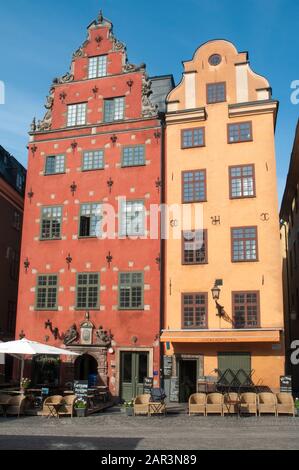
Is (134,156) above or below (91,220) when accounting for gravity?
above

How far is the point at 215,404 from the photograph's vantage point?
19.8 meters

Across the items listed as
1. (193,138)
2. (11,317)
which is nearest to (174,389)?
(193,138)

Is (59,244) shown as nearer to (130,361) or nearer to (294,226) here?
(130,361)

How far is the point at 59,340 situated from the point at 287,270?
→ 2186 centimetres

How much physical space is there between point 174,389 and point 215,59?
671 inches

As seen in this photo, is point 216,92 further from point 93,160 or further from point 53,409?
point 53,409

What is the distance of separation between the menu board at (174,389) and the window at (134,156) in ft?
36.1

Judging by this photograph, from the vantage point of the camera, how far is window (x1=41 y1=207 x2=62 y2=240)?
26.9m

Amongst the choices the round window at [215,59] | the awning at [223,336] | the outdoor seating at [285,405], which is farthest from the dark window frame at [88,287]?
the round window at [215,59]

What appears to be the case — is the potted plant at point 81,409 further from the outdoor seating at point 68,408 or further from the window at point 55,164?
the window at point 55,164

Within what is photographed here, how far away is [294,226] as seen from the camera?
34750mm

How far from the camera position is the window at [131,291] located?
2478 cm

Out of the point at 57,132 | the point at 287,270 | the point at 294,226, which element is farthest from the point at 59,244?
the point at 287,270

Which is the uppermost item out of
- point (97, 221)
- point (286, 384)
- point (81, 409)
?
point (97, 221)
